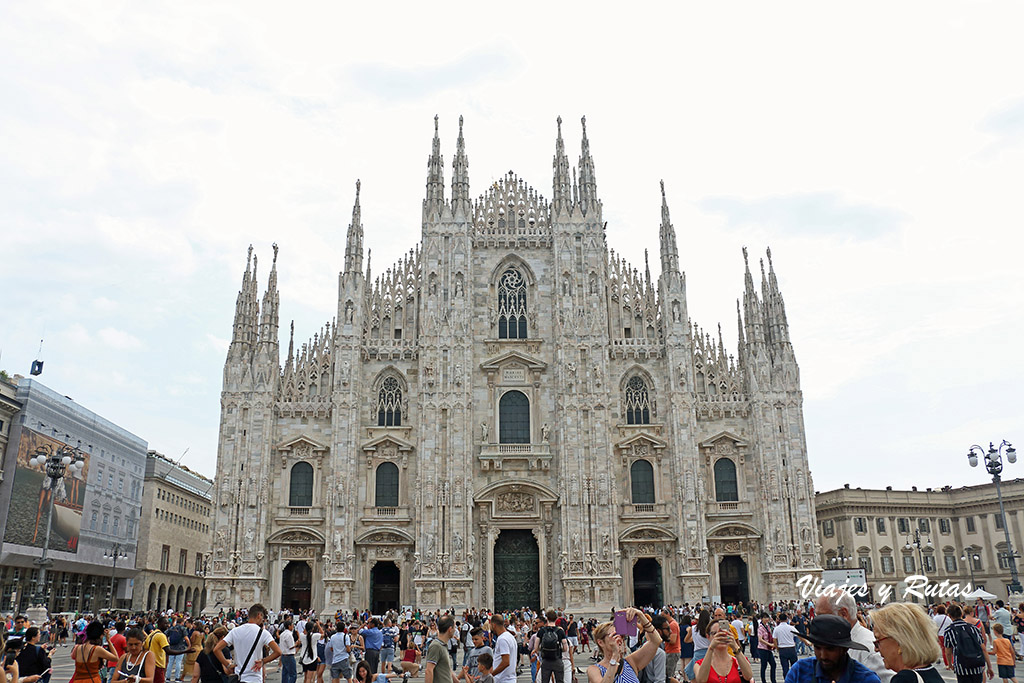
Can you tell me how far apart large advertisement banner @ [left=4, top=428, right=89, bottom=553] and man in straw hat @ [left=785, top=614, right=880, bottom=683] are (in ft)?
158

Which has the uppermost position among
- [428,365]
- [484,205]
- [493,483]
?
[484,205]

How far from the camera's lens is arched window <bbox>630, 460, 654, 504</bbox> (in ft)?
128

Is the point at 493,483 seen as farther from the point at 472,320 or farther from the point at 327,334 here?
the point at 327,334

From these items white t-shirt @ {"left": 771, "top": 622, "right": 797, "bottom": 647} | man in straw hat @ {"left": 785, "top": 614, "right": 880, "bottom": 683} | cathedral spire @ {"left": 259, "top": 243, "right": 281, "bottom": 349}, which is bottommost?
white t-shirt @ {"left": 771, "top": 622, "right": 797, "bottom": 647}

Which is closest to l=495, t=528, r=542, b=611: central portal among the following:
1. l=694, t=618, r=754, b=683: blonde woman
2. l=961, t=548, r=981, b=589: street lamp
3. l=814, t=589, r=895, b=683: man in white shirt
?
l=694, t=618, r=754, b=683: blonde woman

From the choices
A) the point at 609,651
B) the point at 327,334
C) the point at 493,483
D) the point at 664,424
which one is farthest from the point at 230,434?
the point at 609,651

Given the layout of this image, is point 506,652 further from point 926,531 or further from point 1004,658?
point 926,531

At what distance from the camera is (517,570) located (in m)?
→ 38.2

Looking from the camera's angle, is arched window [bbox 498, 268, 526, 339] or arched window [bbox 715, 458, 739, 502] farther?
arched window [bbox 498, 268, 526, 339]

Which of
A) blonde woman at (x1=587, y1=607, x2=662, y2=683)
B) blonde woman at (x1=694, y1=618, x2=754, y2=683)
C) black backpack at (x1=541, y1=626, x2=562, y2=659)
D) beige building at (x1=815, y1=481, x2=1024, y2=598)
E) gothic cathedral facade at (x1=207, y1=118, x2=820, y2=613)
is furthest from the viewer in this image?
beige building at (x1=815, y1=481, x2=1024, y2=598)

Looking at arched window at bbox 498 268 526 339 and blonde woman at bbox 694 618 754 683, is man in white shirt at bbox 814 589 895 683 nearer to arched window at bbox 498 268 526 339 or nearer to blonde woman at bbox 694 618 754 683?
blonde woman at bbox 694 618 754 683

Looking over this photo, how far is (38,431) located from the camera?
166 feet

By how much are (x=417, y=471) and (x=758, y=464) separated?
631 inches

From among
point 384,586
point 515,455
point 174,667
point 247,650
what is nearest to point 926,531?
point 515,455
